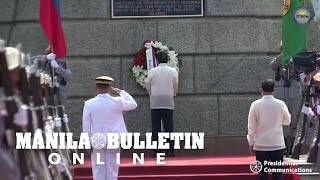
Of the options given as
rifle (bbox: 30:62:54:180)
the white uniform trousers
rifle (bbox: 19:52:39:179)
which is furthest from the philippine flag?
rifle (bbox: 19:52:39:179)

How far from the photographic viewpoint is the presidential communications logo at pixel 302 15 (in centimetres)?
1338

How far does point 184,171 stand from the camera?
12.0 meters

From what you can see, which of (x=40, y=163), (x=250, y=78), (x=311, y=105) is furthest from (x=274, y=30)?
(x=40, y=163)

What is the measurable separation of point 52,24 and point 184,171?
3319 mm

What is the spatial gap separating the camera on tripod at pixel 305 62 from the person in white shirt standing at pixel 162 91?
82.0 inches

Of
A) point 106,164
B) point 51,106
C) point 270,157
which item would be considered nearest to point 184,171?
point 270,157

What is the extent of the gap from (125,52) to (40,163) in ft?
24.4

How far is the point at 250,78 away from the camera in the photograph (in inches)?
576

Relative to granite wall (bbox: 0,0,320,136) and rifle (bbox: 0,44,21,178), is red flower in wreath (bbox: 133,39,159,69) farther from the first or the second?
rifle (bbox: 0,44,21,178)

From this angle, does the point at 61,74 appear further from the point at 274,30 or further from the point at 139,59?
the point at 274,30

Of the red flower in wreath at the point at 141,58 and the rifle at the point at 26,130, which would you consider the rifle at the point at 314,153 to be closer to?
the rifle at the point at 26,130

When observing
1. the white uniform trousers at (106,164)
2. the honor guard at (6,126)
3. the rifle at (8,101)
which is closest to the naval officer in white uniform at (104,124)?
the white uniform trousers at (106,164)

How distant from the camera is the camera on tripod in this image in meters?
13.2

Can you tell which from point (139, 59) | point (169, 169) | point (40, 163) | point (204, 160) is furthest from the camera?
point (139, 59)
